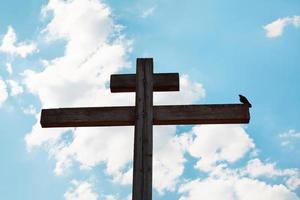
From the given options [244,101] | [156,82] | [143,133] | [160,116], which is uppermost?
[156,82]

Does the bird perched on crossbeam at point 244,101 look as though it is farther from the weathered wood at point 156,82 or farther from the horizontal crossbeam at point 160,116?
the weathered wood at point 156,82

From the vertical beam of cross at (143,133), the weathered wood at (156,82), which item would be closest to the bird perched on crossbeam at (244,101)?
the weathered wood at (156,82)

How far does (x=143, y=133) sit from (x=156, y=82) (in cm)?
68

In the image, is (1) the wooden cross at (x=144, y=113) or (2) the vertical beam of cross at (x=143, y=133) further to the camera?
(1) the wooden cross at (x=144, y=113)

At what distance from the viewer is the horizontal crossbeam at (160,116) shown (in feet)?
15.5

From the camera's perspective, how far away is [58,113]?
4887 millimetres

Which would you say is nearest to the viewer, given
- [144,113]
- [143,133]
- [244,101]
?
[143,133]

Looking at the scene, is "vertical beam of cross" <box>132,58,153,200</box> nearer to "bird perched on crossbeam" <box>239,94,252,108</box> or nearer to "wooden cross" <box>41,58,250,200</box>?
"wooden cross" <box>41,58,250,200</box>

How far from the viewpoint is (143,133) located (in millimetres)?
4539

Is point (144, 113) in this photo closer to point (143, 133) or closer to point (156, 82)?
point (143, 133)

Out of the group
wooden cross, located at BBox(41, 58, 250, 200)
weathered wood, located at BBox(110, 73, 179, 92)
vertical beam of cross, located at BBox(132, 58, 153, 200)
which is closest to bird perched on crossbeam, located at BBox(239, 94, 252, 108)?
wooden cross, located at BBox(41, 58, 250, 200)

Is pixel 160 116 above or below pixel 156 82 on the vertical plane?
below

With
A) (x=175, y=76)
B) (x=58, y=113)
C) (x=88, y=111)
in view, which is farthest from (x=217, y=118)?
(x=58, y=113)

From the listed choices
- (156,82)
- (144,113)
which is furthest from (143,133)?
(156,82)
